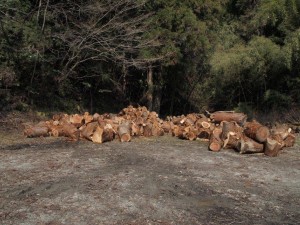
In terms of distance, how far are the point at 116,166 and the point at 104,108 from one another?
8920 mm

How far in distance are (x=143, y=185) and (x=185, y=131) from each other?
4079 mm

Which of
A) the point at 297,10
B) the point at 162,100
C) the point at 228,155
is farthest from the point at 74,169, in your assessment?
the point at 162,100

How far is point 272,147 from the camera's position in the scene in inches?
311

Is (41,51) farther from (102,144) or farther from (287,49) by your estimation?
(287,49)

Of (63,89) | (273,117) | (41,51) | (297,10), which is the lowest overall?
(273,117)

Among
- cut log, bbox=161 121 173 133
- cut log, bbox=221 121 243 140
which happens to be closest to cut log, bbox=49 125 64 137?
cut log, bbox=161 121 173 133

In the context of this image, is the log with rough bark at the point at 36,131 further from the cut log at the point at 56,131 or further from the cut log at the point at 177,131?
the cut log at the point at 177,131

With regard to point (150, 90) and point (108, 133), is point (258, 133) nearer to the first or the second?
point (108, 133)

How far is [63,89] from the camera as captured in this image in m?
13.3

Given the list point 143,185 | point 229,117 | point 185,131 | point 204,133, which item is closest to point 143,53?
point 229,117

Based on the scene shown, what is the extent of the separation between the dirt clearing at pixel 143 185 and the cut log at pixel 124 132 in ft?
1.85

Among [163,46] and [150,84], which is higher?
[163,46]

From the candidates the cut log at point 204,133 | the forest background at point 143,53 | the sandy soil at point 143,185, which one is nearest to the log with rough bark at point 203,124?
the cut log at point 204,133

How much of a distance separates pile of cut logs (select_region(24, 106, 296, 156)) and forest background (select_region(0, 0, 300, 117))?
7.96 feet
